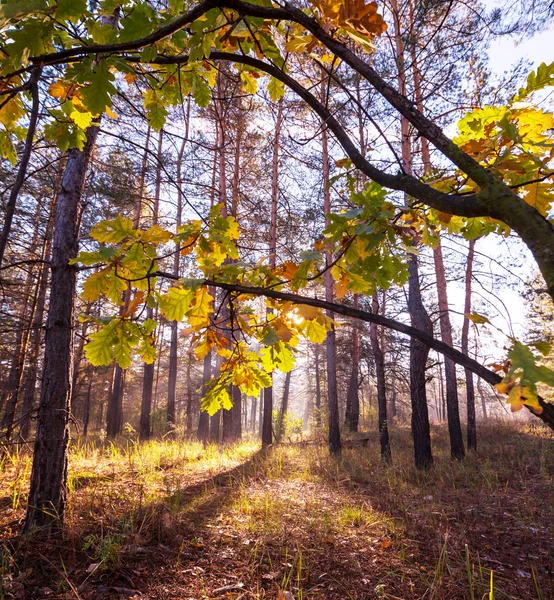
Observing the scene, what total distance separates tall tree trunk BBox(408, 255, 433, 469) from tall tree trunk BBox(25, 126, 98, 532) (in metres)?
6.26

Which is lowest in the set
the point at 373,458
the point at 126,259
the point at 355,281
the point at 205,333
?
the point at 373,458

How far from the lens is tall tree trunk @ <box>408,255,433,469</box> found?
7.10 m

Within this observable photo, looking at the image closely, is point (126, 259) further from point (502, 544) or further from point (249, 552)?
point (502, 544)

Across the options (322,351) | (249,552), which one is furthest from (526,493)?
(322,351)

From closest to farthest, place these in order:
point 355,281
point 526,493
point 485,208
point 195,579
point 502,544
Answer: point 485,208 < point 355,281 < point 195,579 < point 502,544 < point 526,493

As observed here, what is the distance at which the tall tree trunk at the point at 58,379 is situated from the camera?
2.95 m

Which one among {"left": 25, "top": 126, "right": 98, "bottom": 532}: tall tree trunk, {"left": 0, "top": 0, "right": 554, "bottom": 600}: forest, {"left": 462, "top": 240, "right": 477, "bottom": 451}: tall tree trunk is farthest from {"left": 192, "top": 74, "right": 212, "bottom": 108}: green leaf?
{"left": 462, "top": 240, "right": 477, "bottom": 451}: tall tree trunk

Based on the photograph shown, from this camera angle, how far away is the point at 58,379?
10.4 feet

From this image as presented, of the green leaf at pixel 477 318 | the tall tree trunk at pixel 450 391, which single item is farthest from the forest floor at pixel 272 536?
the tall tree trunk at pixel 450 391

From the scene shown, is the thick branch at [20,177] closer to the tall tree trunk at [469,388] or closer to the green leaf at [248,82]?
the green leaf at [248,82]

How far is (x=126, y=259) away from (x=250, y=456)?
7259 millimetres

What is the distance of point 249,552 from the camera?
2.89m

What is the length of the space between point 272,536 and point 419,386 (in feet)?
16.9

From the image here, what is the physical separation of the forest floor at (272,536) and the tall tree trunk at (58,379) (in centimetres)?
24
